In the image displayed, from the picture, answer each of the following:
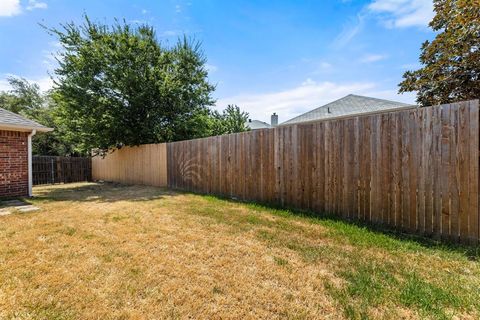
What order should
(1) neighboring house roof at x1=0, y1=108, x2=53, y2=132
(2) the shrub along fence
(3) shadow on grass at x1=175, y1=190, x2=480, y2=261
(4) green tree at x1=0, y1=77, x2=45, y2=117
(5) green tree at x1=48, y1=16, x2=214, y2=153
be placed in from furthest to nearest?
(4) green tree at x1=0, y1=77, x2=45, y2=117
(5) green tree at x1=48, y1=16, x2=214, y2=153
(1) neighboring house roof at x1=0, y1=108, x2=53, y2=132
(2) the shrub along fence
(3) shadow on grass at x1=175, y1=190, x2=480, y2=261

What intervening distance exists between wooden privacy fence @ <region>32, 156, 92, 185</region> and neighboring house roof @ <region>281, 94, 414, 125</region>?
12.9 meters

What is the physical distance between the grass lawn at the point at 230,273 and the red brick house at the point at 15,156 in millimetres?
4092

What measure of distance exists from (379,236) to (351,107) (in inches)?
458

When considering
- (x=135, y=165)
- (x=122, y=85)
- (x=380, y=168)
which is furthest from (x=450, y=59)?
(x=135, y=165)

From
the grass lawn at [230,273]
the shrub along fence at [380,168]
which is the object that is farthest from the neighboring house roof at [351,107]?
the grass lawn at [230,273]

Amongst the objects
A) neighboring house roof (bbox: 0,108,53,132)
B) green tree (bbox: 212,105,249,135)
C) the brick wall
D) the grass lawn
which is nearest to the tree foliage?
neighboring house roof (bbox: 0,108,53,132)

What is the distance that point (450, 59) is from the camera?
6109mm

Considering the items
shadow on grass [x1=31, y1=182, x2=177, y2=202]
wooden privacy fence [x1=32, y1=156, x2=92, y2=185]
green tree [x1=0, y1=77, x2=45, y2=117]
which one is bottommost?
shadow on grass [x1=31, y1=182, x2=177, y2=202]

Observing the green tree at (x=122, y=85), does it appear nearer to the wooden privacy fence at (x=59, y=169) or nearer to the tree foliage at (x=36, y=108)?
the wooden privacy fence at (x=59, y=169)

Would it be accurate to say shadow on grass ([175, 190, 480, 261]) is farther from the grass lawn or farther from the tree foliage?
the tree foliage

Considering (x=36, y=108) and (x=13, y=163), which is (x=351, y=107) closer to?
(x=13, y=163)

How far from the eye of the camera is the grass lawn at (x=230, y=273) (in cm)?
178

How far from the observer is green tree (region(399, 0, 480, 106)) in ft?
18.1

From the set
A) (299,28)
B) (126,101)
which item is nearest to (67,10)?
(126,101)
